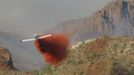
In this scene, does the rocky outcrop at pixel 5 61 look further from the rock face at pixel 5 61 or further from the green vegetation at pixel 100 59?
the green vegetation at pixel 100 59

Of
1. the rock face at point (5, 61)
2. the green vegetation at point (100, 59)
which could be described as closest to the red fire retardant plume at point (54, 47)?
the green vegetation at point (100, 59)

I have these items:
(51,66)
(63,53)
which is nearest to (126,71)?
(63,53)

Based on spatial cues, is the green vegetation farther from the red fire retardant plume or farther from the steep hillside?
the red fire retardant plume

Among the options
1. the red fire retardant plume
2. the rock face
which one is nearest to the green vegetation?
the red fire retardant plume

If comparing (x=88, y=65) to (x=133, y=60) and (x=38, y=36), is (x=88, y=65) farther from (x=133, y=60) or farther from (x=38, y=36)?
(x=38, y=36)

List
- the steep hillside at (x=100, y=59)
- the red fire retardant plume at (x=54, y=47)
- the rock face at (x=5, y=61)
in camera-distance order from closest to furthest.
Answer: the red fire retardant plume at (x=54, y=47) < the steep hillside at (x=100, y=59) < the rock face at (x=5, y=61)

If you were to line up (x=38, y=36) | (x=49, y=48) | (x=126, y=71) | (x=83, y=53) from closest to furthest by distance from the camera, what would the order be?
1. (x=38, y=36)
2. (x=49, y=48)
3. (x=126, y=71)
4. (x=83, y=53)

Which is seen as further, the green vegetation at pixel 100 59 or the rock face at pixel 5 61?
the rock face at pixel 5 61

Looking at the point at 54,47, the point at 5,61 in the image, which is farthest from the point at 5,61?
the point at 54,47
